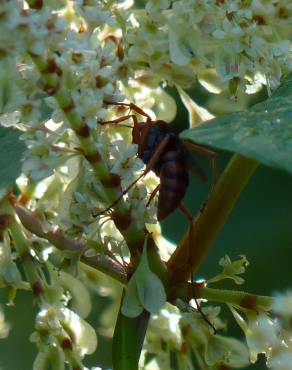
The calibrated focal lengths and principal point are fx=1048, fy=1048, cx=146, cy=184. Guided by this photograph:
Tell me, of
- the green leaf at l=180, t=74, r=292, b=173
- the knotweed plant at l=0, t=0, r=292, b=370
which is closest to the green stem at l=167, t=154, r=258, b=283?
the knotweed plant at l=0, t=0, r=292, b=370

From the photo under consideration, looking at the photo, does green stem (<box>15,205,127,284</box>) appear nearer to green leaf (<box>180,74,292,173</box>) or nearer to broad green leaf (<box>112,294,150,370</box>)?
broad green leaf (<box>112,294,150,370</box>)

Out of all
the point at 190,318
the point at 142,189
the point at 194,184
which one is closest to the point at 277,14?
the point at 142,189

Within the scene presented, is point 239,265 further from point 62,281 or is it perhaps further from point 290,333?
point 62,281

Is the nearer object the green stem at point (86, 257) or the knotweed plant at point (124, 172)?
the knotweed plant at point (124, 172)

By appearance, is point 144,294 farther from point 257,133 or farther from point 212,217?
point 257,133

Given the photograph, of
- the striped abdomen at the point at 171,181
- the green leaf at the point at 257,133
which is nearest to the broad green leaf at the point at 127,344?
the striped abdomen at the point at 171,181

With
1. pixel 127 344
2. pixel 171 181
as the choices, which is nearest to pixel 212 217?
pixel 171 181

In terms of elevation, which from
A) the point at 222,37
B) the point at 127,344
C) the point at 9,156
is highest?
the point at 222,37

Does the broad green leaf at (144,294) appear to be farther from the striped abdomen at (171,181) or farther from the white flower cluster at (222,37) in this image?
the white flower cluster at (222,37)
